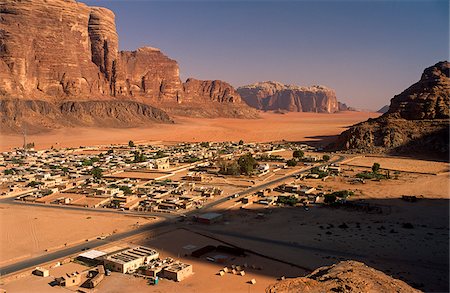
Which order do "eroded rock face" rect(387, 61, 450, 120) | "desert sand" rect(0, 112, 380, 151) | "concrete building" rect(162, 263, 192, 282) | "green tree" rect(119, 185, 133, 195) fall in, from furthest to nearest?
"desert sand" rect(0, 112, 380, 151), "eroded rock face" rect(387, 61, 450, 120), "green tree" rect(119, 185, 133, 195), "concrete building" rect(162, 263, 192, 282)

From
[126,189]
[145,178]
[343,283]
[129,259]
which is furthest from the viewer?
[145,178]

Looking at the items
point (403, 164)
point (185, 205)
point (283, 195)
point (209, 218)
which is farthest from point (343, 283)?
point (403, 164)

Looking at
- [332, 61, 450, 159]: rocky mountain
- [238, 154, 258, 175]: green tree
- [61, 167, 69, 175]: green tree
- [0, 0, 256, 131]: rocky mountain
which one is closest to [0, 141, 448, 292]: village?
[61, 167, 69, 175]: green tree

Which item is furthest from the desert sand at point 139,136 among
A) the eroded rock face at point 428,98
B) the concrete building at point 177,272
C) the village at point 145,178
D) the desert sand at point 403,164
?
the concrete building at point 177,272

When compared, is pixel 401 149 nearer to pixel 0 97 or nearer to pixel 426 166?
pixel 426 166

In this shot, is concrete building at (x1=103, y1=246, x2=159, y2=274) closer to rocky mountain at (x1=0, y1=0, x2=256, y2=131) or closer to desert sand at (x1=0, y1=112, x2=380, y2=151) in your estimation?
desert sand at (x1=0, y1=112, x2=380, y2=151)

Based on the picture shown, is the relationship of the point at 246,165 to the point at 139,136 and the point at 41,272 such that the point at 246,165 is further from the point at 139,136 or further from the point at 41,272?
the point at 139,136

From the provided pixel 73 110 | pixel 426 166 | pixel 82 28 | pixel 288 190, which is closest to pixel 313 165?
pixel 426 166
